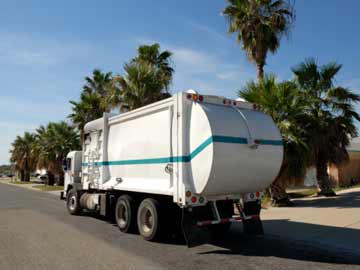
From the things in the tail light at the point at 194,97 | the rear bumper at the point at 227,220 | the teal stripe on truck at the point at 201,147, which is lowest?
the rear bumper at the point at 227,220

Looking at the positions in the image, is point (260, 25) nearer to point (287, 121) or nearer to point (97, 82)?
point (287, 121)

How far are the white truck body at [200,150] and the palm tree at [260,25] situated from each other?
10.4 meters

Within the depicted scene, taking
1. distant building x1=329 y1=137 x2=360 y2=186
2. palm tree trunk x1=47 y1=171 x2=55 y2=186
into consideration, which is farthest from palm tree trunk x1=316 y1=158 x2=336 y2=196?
palm tree trunk x1=47 y1=171 x2=55 y2=186

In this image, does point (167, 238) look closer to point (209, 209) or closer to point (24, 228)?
point (209, 209)

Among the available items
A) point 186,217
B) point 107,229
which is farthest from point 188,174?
point 107,229

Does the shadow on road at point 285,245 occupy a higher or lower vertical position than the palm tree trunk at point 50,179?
lower

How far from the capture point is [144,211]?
873cm

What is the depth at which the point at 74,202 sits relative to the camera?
13.2 metres

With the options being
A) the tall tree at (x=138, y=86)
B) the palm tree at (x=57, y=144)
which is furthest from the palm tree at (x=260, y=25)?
the palm tree at (x=57, y=144)

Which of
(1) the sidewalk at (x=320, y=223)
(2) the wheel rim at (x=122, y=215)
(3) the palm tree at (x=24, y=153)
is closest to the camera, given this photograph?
(1) the sidewalk at (x=320, y=223)

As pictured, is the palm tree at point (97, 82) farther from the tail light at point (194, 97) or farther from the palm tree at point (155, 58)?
the tail light at point (194, 97)

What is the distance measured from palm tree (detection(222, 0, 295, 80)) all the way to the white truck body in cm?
1036

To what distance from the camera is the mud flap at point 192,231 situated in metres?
7.16

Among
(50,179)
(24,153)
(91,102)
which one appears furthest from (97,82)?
(24,153)
